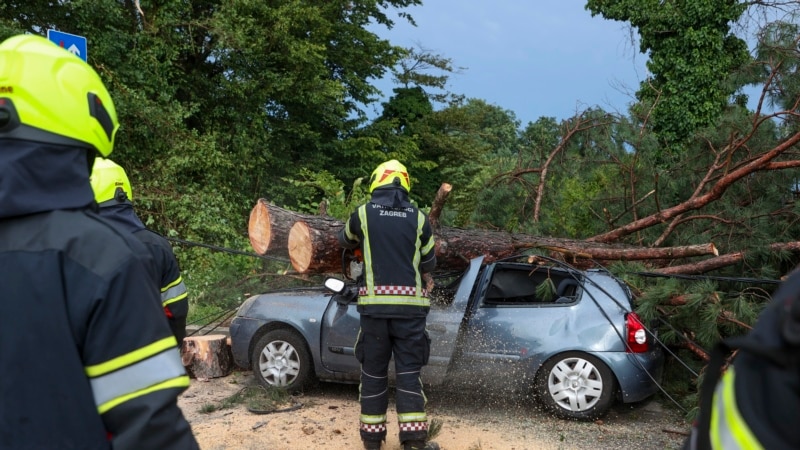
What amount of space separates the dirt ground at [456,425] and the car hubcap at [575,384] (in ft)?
0.55

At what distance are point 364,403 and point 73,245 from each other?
3.27 metres

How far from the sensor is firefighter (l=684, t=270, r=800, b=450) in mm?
904

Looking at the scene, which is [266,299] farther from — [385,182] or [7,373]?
[7,373]

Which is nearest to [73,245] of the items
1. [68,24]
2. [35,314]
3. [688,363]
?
[35,314]

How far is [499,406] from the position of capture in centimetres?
547

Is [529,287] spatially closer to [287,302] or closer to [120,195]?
[287,302]

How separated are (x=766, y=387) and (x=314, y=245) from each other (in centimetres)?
463

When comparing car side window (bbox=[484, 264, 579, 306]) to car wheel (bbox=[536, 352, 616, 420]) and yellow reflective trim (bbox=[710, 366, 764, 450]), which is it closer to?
car wheel (bbox=[536, 352, 616, 420])

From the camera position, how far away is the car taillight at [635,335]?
511 cm

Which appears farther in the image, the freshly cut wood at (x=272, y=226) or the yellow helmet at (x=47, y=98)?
the freshly cut wood at (x=272, y=226)

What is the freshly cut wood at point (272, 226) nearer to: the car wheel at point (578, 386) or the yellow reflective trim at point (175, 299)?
the yellow reflective trim at point (175, 299)

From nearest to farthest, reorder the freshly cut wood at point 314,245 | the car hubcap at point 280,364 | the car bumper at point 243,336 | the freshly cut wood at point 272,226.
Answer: the freshly cut wood at point 314,245
the freshly cut wood at point 272,226
the car hubcap at point 280,364
the car bumper at point 243,336

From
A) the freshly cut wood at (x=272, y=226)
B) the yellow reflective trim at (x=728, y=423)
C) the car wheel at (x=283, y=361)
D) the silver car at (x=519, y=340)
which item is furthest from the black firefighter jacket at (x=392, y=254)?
the yellow reflective trim at (x=728, y=423)

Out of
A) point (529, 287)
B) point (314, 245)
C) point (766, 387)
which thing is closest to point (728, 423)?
point (766, 387)
